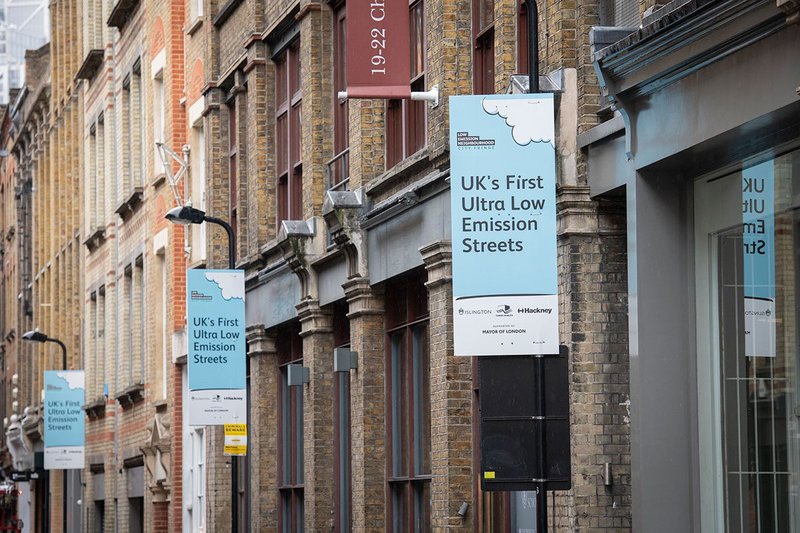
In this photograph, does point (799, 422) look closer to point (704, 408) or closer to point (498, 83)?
point (704, 408)

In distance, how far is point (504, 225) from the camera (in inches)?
512

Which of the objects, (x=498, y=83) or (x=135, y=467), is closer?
(x=498, y=83)

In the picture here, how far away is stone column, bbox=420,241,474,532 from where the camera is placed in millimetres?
18484

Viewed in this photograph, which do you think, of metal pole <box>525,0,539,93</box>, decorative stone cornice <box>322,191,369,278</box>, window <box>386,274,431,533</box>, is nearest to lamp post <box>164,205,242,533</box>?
decorative stone cornice <box>322,191,369,278</box>

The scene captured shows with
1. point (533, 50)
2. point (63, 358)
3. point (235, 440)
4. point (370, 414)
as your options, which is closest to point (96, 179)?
point (63, 358)

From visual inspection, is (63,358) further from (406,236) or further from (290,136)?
(406,236)

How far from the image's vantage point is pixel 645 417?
47.5 feet

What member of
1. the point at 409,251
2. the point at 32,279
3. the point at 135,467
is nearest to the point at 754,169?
the point at 409,251

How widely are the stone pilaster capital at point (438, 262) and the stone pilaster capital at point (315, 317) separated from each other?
547 cm

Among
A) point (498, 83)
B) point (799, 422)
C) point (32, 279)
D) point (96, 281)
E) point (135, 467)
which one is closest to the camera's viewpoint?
point (799, 422)

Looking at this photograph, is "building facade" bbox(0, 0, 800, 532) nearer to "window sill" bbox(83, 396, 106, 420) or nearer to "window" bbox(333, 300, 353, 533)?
"window" bbox(333, 300, 353, 533)

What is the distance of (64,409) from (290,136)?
54.1 ft

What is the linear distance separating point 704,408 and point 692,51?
9.60ft

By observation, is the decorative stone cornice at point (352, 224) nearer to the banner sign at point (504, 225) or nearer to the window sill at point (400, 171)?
the window sill at point (400, 171)
